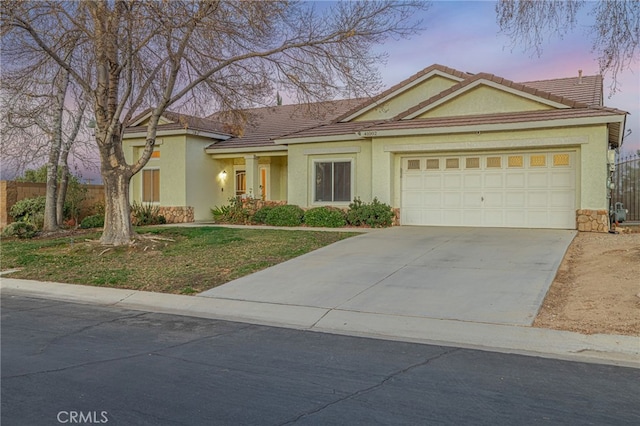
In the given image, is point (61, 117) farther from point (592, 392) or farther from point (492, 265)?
point (592, 392)

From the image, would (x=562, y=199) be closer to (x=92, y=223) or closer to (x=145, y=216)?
(x=145, y=216)

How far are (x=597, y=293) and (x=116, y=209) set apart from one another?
1199 cm

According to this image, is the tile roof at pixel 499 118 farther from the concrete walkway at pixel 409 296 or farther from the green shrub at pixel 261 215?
the green shrub at pixel 261 215

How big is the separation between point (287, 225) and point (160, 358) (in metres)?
13.3

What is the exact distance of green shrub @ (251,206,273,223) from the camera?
65.6 feet

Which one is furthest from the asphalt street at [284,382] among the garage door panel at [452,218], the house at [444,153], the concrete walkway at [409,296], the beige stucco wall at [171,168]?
the beige stucco wall at [171,168]

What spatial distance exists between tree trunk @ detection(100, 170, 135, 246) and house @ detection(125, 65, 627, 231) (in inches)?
169

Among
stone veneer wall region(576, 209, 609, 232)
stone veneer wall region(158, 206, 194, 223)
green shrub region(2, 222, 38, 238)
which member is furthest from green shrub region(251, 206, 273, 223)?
stone veneer wall region(576, 209, 609, 232)

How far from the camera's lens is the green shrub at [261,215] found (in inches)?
787

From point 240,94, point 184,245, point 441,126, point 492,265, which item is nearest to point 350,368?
point 492,265

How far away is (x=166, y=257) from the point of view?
13.0 m

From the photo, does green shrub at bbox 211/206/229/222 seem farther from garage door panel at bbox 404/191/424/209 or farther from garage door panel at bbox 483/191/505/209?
garage door panel at bbox 483/191/505/209

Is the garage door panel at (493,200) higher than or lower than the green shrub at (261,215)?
Answer: higher

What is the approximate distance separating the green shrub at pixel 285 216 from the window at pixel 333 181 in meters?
1.26
